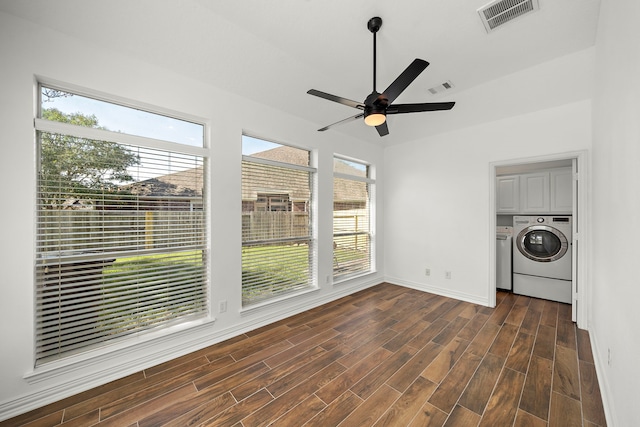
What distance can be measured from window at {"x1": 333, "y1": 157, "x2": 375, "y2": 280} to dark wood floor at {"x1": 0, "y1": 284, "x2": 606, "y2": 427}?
128 centimetres

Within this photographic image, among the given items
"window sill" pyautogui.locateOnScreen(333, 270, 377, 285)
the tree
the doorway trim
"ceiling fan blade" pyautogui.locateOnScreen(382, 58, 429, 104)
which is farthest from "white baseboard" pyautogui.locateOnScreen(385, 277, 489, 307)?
the tree

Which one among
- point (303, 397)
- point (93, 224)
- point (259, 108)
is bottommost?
point (303, 397)

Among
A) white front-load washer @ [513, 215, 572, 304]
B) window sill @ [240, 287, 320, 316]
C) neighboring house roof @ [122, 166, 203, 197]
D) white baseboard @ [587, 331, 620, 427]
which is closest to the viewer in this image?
white baseboard @ [587, 331, 620, 427]

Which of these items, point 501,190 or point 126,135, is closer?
point 126,135

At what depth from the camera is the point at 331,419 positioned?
161 cm

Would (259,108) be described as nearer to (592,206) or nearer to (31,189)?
(31,189)

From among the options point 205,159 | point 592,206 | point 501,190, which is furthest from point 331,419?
point 501,190

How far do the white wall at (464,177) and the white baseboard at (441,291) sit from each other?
15 mm

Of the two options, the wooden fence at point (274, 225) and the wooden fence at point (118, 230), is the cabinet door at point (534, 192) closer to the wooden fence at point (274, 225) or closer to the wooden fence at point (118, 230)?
the wooden fence at point (274, 225)

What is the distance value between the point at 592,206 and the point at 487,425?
2659 millimetres

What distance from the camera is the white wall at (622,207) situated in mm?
1085

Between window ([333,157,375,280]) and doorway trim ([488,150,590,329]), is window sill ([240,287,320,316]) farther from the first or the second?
doorway trim ([488,150,590,329])

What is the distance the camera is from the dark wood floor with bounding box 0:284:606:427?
5.35ft

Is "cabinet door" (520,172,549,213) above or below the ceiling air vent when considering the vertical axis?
below
